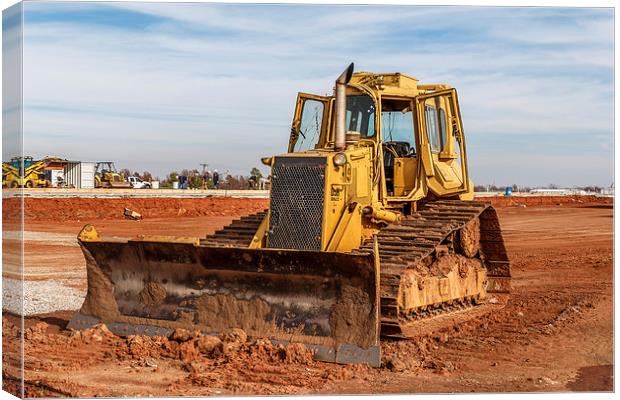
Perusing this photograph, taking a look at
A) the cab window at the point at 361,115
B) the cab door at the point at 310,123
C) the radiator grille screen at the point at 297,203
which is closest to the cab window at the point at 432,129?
the cab window at the point at 361,115

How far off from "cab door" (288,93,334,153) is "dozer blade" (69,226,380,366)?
2541mm

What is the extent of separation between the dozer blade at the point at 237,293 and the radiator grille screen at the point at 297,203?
647 mm

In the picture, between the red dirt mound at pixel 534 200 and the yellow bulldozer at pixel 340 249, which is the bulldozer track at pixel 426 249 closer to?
the yellow bulldozer at pixel 340 249

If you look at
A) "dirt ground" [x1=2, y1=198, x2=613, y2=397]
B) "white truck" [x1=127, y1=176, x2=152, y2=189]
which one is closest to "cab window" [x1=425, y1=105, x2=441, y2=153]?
"dirt ground" [x1=2, y1=198, x2=613, y2=397]

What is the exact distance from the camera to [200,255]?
1011 centimetres

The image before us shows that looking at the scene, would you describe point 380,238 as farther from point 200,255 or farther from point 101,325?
point 101,325

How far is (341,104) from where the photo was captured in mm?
9820

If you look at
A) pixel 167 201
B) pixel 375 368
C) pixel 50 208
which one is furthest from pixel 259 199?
pixel 375 368

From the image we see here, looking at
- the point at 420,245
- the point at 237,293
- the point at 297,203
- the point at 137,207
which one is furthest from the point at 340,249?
the point at 137,207

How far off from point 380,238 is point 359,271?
1436mm

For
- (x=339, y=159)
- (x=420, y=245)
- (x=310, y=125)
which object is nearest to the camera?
(x=339, y=159)

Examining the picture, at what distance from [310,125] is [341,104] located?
2.27 meters

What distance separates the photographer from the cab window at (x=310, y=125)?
39.2ft

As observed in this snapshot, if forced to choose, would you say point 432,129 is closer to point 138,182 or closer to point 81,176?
point 81,176
